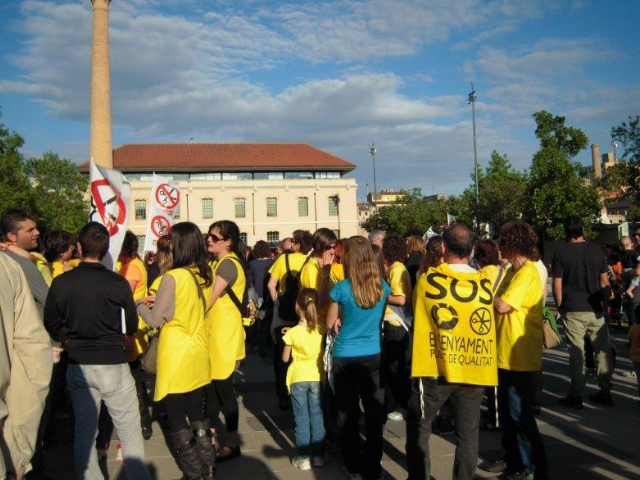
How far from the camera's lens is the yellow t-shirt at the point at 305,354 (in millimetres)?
5152

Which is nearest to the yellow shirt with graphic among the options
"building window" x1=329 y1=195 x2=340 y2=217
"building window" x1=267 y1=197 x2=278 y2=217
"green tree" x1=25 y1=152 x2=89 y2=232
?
"green tree" x1=25 y1=152 x2=89 y2=232

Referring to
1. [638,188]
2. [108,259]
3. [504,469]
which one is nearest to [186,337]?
[108,259]

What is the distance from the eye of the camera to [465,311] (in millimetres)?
3943

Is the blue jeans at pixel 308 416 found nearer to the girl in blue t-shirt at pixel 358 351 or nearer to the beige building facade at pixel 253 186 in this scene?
the girl in blue t-shirt at pixel 358 351

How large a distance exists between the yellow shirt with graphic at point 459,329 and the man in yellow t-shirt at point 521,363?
1.72 ft

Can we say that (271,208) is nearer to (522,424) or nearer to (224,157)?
(224,157)

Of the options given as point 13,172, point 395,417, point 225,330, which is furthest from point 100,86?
point 225,330

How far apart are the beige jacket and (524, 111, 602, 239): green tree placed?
31804mm

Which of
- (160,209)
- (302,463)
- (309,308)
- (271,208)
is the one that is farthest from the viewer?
(271,208)

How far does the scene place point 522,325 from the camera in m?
4.64

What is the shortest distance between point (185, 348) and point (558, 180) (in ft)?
102

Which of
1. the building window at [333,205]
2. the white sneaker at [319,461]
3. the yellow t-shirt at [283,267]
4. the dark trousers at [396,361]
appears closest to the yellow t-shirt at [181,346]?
the white sneaker at [319,461]

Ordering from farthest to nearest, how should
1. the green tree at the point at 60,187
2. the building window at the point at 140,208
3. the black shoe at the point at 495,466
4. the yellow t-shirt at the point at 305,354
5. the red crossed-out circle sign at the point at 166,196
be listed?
the building window at the point at 140,208
the green tree at the point at 60,187
the red crossed-out circle sign at the point at 166,196
the yellow t-shirt at the point at 305,354
the black shoe at the point at 495,466

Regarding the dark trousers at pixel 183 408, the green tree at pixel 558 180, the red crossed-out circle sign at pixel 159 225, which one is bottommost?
the dark trousers at pixel 183 408
